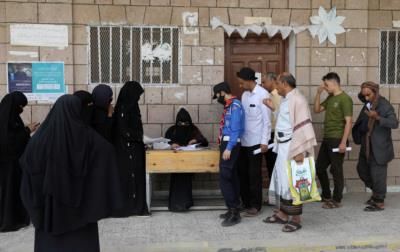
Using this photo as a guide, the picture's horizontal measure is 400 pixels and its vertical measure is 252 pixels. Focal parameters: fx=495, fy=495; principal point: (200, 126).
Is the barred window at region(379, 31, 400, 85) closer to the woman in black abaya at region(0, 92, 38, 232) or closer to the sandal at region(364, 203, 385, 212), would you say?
the sandal at region(364, 203, 385, 212)

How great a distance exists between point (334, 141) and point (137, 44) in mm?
3138

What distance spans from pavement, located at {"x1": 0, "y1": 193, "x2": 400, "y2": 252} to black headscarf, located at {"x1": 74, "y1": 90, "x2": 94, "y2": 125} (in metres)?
1.34

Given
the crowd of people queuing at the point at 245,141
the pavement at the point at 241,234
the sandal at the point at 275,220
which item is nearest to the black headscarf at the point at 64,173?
the crowd of people queuing at the point at 245,141

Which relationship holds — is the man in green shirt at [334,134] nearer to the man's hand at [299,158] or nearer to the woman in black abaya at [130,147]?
the man's hand at [299,158]

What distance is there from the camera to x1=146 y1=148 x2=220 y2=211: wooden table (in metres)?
6.35

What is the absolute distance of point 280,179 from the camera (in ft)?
→ 19.0

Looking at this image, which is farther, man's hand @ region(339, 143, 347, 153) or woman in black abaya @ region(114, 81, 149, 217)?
man's hand @ region(339, 143, 347, 153)

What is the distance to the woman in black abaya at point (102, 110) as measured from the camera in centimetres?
618

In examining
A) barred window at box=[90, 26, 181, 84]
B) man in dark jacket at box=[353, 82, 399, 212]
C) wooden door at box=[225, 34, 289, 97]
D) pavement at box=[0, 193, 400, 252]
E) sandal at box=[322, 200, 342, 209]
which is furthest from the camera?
wooden door at box=[225, 34, 289, 97]

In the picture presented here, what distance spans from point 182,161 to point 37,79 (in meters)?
2.46

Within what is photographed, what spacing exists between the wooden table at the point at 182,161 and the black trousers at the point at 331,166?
153 centimetres

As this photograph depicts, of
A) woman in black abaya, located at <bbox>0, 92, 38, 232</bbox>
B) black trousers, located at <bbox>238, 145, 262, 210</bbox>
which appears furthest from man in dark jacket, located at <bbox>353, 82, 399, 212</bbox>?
woman in black abaya, located at <bbox>0, 92, 38, 232</bbox>

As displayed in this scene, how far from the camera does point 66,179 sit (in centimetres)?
349

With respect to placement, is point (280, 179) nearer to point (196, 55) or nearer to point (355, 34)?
point (196, 55)
